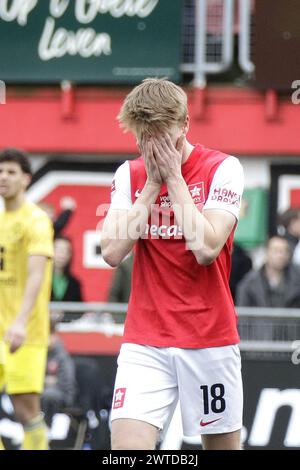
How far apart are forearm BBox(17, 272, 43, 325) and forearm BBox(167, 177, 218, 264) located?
9.98ft

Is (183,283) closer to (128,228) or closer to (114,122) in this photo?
(128,228)

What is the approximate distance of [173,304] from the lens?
5.54 metres

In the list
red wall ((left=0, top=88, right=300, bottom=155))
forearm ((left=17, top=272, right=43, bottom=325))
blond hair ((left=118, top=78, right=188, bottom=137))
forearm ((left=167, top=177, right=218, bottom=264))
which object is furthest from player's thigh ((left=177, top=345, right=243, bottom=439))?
red wall ((left=0, top=88, right=300, bottom=155))

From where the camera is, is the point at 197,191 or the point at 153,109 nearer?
the point at 153,109

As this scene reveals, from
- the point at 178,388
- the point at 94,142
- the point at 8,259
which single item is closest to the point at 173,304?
the point at 178,388

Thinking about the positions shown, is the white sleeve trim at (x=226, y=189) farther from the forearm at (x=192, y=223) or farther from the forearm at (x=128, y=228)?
the forearm at (x=128, y=228)

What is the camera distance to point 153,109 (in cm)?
531

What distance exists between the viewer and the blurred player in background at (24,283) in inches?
333

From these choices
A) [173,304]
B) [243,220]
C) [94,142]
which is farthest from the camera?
[94,142]

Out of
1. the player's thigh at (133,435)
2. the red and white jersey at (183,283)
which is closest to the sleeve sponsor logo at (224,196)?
the red and white jersey at (183,283)

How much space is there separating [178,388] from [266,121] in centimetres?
1123

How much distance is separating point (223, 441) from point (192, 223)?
108 centimetres

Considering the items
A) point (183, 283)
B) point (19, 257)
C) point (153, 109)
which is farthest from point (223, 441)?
point (19, 257)
